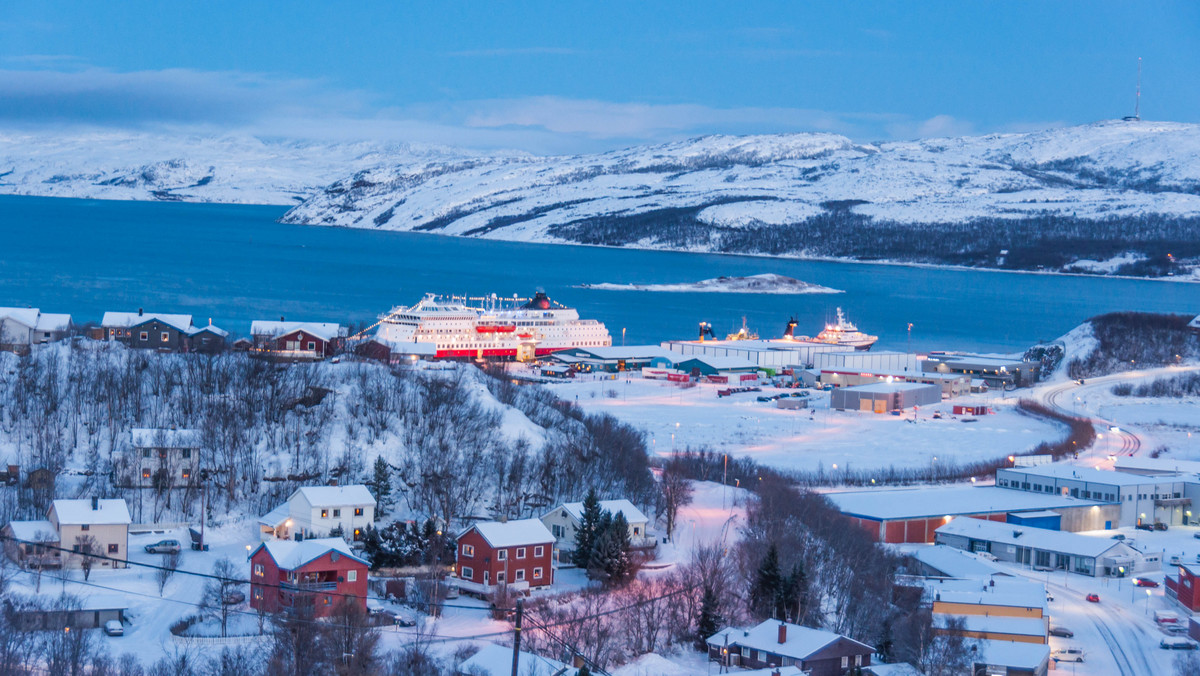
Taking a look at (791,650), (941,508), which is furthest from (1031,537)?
(791,650)

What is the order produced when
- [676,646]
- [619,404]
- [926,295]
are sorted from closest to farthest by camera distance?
[676,646] < [619,404] < [926,295]

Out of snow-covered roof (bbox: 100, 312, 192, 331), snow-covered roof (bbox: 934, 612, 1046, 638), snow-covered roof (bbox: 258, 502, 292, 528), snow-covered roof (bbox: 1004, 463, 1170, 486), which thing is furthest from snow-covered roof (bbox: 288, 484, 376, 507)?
snow-covered roof (bbox: 1004, 463, 1170, 486)

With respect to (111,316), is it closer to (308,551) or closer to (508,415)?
(508,415)

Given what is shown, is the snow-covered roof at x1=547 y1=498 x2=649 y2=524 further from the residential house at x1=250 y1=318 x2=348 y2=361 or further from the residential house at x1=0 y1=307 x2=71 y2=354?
the residential house at x1=0 y1=307 x2=71 y2=354

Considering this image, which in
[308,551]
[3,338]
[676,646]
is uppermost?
[3,338]

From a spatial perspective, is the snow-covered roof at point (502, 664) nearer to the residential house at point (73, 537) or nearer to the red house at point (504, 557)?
the red house at point (504, 557)

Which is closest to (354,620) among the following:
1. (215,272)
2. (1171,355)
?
(1171,355)

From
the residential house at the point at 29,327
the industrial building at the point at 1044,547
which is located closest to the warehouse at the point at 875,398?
the industrial building at the point at 1044,547
